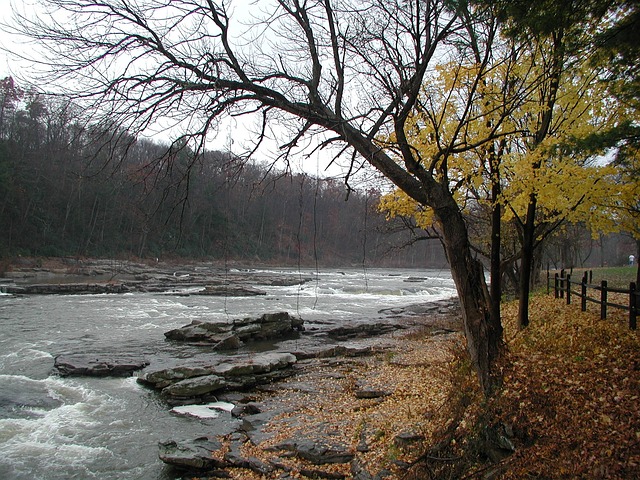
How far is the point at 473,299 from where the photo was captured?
614 cm

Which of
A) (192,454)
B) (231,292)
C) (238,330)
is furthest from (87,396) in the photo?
(231,292)

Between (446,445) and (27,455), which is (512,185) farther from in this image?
(27,455)

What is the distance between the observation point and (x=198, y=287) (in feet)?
118

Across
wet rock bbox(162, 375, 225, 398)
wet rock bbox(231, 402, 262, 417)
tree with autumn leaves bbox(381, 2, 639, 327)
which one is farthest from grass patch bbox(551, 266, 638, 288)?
wet rock bbox(162, 375, 225, 398)

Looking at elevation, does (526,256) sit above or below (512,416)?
above

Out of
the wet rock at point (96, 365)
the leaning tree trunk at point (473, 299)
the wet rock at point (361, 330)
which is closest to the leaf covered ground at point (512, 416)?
the leaning tree trunk at point (473, 299)

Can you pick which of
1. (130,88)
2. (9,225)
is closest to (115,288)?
(9,225)

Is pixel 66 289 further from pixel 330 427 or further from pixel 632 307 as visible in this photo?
pixel 632 307

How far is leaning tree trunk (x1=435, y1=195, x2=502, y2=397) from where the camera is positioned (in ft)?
19.8

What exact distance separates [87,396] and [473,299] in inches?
380

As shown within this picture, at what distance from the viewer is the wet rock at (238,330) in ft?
56.3

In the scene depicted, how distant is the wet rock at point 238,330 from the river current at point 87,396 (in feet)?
2.95

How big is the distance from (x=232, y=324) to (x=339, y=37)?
14714mm

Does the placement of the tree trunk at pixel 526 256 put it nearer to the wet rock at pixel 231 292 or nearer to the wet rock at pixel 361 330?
the wet rock at pixel 361 330
